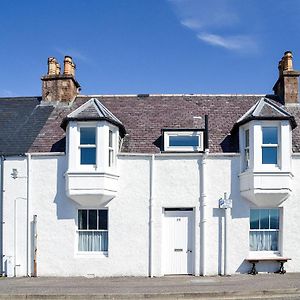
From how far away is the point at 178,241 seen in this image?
57.3 feet

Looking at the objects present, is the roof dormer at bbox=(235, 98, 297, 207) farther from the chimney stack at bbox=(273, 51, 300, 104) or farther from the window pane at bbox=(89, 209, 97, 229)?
the window pane at bbox=(89, 209, 97, 229)

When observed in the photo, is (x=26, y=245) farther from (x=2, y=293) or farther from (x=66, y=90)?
(x=66, y=90)

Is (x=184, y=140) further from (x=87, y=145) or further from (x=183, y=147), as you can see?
(x=87, y=145)

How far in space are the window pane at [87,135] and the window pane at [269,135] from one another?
6.44m

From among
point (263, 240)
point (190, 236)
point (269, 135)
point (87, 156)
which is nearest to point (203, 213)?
point (190, 236)

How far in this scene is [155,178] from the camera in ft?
57.4

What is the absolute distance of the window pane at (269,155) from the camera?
17156 millimetres

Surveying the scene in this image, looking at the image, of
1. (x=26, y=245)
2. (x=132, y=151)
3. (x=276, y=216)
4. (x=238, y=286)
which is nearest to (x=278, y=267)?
(x=276, y=216)

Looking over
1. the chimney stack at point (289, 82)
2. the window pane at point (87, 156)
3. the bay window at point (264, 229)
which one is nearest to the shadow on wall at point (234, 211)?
the bay window at point (264, 229)

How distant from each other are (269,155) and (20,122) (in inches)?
413

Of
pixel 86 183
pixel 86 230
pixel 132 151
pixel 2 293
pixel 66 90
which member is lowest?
pixel 2 293

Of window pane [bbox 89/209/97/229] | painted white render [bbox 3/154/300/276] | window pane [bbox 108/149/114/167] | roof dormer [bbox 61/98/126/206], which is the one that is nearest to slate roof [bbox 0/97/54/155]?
painted white render [bbox 3/154/300/276]

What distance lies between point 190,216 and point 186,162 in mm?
2069

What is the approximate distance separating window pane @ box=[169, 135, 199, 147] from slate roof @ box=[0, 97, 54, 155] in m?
5.61
